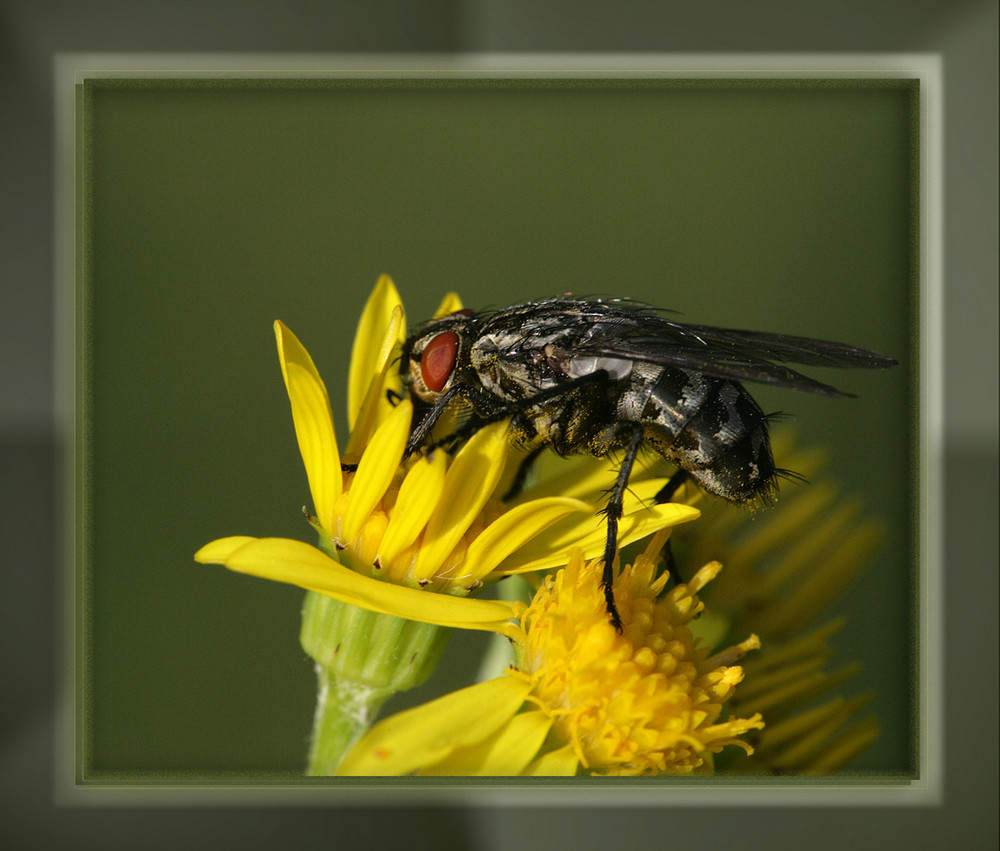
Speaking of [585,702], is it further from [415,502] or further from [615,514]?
[415,502]

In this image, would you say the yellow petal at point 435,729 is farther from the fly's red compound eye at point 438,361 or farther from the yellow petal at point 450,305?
the yellow petal at point 450,305

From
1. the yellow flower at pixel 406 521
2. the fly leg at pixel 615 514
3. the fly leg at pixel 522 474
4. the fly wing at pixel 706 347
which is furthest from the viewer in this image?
the fly leg at pixel 522 474

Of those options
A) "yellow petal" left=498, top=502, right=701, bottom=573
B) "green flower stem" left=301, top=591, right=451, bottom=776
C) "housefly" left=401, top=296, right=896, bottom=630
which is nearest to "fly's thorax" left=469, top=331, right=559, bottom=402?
"housefly" left=401, top=296, right=896, bottom=630

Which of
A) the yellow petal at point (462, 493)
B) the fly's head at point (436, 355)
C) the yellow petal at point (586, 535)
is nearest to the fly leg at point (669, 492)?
the yellow petal at point (586, 535)

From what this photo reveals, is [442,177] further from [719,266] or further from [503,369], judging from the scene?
[719,266]
